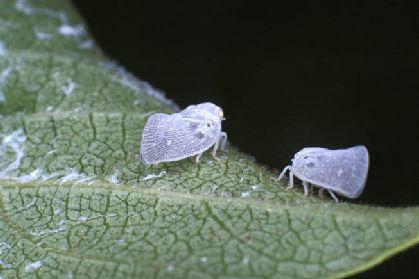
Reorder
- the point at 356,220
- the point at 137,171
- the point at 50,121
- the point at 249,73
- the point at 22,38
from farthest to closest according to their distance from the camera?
the point at 22,38 → the point at 249,73 → the point at 50,121 → the point at 137,171 → the point at 356,220

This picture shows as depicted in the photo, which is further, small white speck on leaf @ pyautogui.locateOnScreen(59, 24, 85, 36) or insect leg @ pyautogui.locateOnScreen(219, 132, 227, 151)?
small white speck on leaf @ pyautogui.locateOnScreen(59, 24, 85, 36)

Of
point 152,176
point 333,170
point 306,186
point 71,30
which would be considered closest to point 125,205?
point 152,176

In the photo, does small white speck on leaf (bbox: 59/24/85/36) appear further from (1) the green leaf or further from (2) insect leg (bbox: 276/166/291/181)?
(2) insect leg (bbox: 276/166/291/181)

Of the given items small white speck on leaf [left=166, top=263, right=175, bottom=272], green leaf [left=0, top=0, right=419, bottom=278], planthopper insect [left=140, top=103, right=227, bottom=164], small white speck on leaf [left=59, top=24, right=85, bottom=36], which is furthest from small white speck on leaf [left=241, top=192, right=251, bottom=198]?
small white speck on leaf [left=59, top=24, right=85, bottom=36]

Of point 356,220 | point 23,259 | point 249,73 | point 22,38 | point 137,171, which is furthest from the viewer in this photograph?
point 22,38

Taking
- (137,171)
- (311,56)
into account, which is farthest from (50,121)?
(311,56)

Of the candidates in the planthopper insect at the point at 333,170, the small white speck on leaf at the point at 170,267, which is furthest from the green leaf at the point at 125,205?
the planthopper insect at the point at 333,170

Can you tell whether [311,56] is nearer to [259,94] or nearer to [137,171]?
[259,94]
